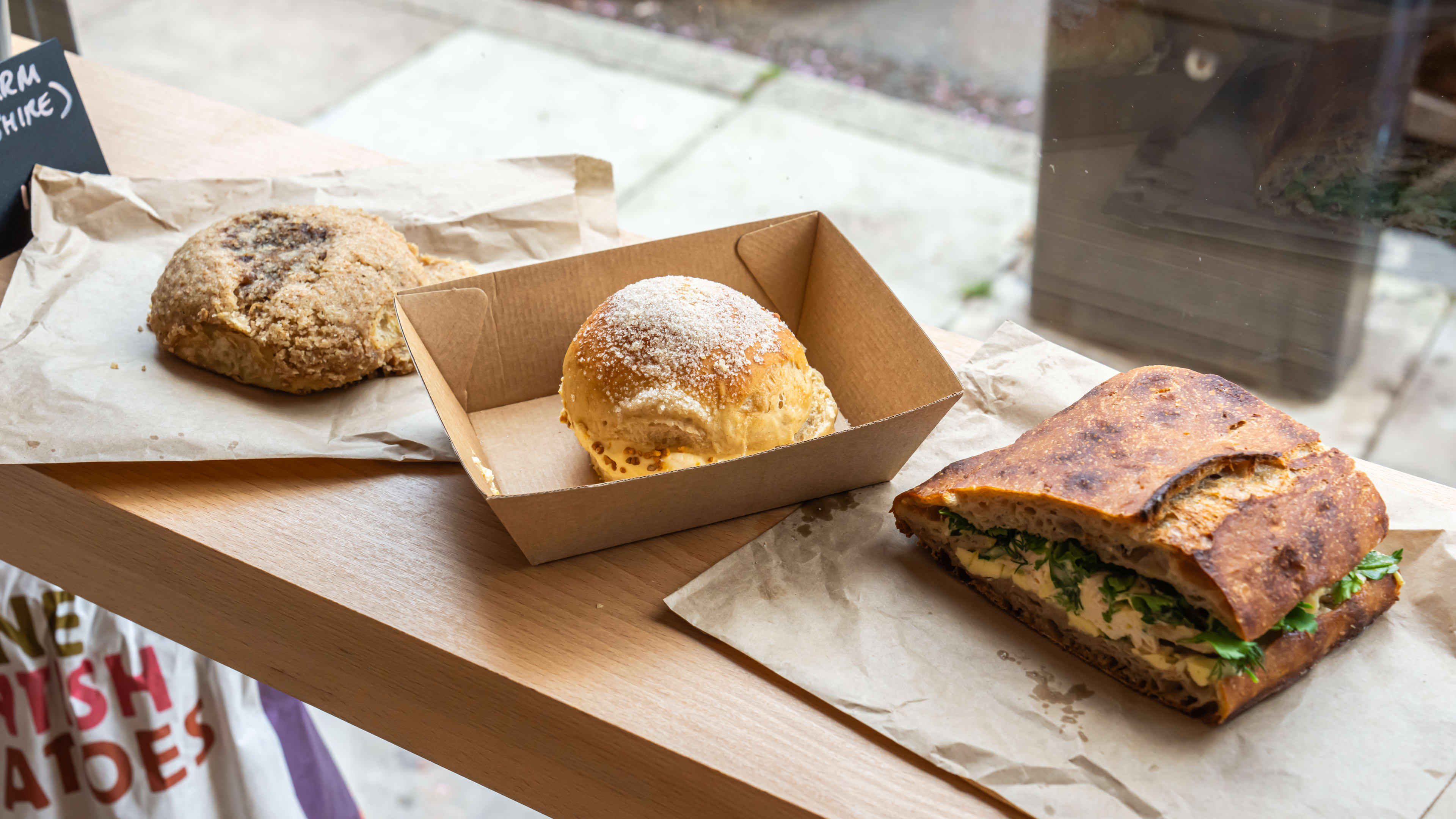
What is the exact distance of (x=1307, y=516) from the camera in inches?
39.8

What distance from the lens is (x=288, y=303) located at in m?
1.36

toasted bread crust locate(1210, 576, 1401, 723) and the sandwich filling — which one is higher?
the sandwich filling

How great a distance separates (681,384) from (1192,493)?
508mm

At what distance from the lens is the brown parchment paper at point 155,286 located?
1.28 meters

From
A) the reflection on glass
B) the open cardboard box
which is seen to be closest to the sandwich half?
the open cardboard box

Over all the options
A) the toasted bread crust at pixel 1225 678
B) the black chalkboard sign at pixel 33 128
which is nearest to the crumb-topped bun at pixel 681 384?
the toasted bread crust at pixel 1225 678

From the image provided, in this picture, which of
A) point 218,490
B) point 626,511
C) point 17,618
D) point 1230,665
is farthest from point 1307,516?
point 17,618

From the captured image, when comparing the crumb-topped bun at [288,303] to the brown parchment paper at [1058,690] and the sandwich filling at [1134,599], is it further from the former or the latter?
the sandwich filling at [1134,599]

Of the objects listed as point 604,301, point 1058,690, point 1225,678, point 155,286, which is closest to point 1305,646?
point 1225,678

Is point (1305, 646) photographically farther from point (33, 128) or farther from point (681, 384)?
point (33, 128)

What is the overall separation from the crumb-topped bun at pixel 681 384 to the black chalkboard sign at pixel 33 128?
0.93 metres

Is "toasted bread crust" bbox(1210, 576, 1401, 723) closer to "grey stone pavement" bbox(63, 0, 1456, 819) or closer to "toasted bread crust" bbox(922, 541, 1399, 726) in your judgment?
"toasted bread crust" bbox(922, 541, 1399, 726)

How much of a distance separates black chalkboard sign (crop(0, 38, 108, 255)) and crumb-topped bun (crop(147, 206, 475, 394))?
34 centimetres

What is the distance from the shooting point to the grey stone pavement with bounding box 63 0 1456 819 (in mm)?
2342
